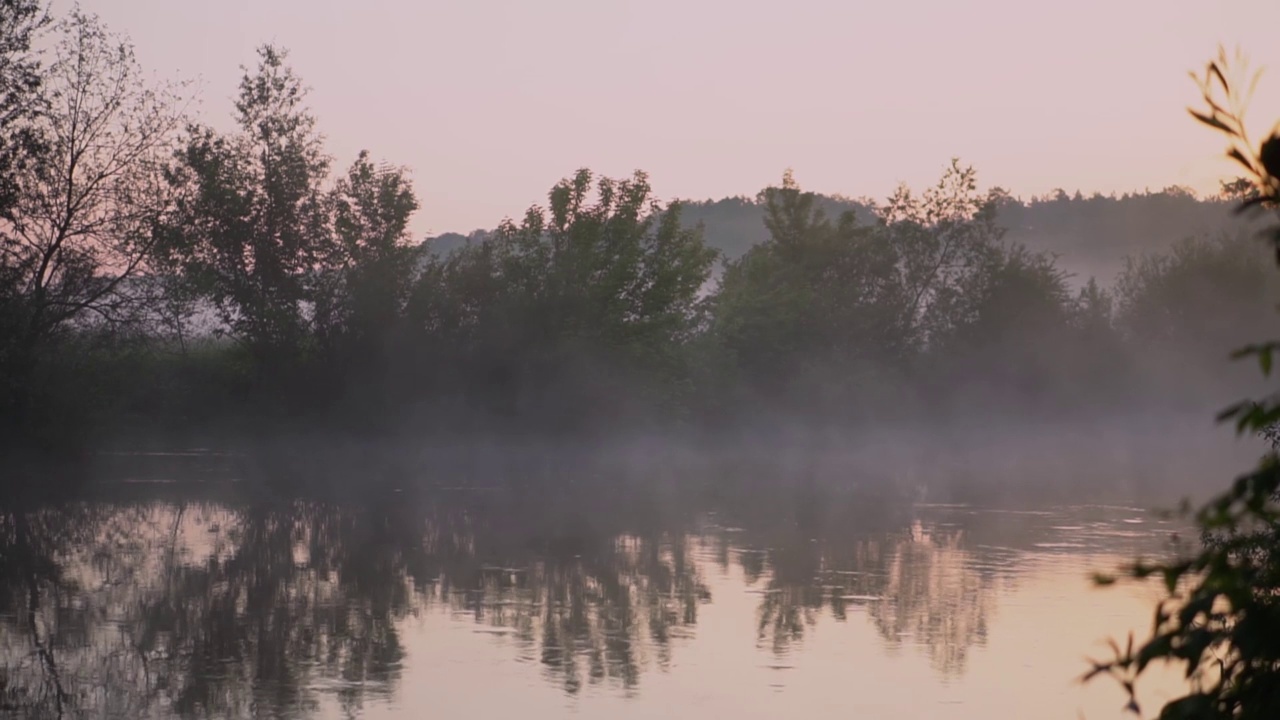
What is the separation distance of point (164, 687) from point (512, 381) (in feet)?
118

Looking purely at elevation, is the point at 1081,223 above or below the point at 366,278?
above

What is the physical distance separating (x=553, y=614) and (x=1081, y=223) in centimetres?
13213

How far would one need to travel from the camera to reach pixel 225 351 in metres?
46.9

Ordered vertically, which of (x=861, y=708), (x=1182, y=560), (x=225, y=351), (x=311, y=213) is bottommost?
(x=861, y=708)

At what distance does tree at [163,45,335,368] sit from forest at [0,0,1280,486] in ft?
0.27

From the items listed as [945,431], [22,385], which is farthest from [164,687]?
[945,431]

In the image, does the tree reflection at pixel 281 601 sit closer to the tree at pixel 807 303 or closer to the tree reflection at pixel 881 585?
the tree reflection at pixel 881 585

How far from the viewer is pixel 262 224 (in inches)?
1823

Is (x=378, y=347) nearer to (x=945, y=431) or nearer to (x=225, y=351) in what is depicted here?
(x=225, y=351)

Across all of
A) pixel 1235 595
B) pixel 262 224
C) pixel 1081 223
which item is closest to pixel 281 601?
pixel 1235 595

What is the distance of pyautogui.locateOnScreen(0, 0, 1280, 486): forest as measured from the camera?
3706cm

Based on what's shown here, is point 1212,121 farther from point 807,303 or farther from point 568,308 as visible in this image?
point 807,303

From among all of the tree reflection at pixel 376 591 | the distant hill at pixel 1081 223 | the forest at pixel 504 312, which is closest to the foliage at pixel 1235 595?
the tree reflection at pixel 376 591

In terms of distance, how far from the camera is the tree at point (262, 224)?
4522 centimetres
